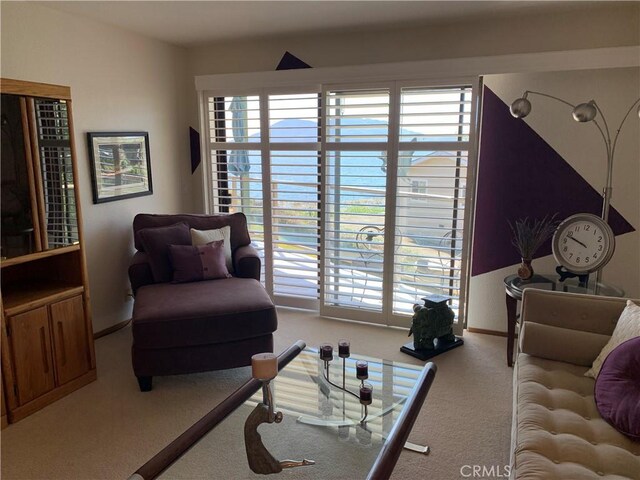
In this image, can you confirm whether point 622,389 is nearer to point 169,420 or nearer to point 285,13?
point 169,420

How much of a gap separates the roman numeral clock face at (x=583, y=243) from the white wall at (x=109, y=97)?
3.21 meters

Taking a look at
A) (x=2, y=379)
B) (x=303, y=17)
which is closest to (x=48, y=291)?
(x=2, y=379)

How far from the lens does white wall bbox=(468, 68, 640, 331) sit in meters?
3.27

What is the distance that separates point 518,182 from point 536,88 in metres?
0.67

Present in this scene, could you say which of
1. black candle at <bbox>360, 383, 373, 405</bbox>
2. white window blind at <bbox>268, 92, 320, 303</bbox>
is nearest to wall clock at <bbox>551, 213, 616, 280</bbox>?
black candle at <bbox>360, 383, 373, 405</bbox>

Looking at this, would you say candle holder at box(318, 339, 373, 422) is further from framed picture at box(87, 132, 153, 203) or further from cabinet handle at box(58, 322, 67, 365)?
framed picture at box(87, 132, 153, 203)

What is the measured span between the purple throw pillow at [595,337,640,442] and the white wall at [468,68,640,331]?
163cm

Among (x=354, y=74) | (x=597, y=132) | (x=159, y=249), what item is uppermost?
(x=354, y=74)

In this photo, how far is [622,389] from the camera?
192 centimetres

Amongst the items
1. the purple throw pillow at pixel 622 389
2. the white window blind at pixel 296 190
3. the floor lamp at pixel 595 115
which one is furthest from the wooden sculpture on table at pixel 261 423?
the white window blind at pixel 296 190

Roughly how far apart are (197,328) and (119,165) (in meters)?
1.68

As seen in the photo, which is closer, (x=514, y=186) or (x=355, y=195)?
(x=514, y=186)

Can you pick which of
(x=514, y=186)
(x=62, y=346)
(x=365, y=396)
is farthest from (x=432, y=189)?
(x=62, y=346)

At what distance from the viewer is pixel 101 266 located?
12.3ft
